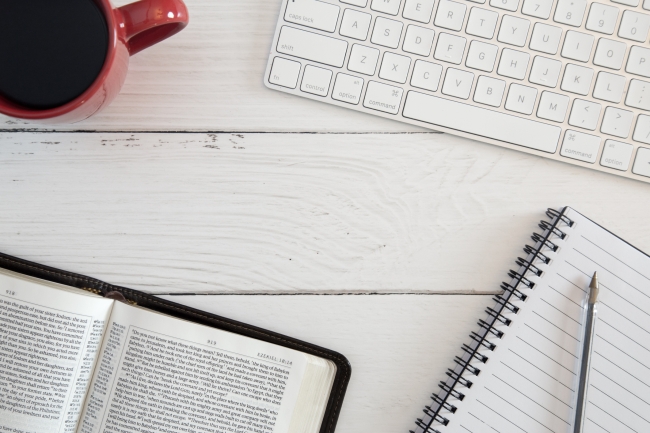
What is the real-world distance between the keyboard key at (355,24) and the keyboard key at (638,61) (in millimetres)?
254

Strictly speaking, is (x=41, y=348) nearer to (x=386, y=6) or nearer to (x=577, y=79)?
(x=386, y=6)

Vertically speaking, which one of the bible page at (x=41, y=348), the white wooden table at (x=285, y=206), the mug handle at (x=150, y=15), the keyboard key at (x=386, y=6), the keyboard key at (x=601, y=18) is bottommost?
the bible page at (x=41, y=348)

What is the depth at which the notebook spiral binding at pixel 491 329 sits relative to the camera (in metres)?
0.54

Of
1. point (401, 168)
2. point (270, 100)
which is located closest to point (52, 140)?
point (270, 100)

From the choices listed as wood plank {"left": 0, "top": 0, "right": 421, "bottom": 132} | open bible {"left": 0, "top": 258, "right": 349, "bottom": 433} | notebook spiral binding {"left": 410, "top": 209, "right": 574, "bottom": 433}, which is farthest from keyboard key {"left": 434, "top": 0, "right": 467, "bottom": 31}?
open bible {"left": 0, "top": 258, "right": 349, "bottom": 433}

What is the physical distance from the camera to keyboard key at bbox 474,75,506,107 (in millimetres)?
533

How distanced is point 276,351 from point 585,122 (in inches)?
14.6

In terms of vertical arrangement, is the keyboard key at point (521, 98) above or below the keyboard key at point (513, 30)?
below

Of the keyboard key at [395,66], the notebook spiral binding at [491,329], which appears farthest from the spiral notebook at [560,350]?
the keyboard key at [395,66]

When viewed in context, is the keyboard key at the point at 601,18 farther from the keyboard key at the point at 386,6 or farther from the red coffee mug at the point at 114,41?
the red coffee mug at the point at 114,41

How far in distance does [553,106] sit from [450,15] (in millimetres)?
132

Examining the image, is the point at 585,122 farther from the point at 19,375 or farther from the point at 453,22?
the point at 19,375

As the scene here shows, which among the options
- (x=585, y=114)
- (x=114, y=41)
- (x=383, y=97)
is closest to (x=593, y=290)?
(x=585, y=114)

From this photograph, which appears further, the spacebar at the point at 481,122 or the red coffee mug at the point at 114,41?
the spacebar at the point at 481,122
